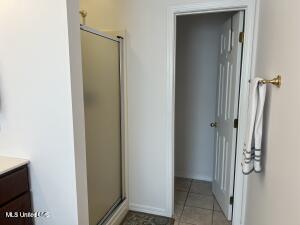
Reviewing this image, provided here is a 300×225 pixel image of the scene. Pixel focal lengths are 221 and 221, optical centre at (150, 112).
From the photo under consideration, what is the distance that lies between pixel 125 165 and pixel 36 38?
1556 millimetres

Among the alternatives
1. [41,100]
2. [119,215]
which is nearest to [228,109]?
[119,215]

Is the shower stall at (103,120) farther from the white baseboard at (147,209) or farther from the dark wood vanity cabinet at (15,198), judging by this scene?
the dark wood vanity cabinet at (15,198)

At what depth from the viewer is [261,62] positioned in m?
1.68

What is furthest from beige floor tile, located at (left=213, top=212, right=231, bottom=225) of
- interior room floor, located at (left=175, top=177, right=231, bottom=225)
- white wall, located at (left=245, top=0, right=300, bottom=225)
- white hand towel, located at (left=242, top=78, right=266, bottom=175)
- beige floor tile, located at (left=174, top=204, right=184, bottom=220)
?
white hand towel, located at (left=242, top=78, right=266, bottom=175)

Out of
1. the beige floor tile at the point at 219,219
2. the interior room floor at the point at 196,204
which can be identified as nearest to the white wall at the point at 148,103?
the interior room floor at the point at 196,204

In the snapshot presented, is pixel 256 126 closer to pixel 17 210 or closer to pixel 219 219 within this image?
pixel 219 219

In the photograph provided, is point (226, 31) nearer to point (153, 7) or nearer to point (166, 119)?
point (153, 7)

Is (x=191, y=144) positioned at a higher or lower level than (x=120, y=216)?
higher

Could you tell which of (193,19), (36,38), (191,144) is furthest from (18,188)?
(193,19)

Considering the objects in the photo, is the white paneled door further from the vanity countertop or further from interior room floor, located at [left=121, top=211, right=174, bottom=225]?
the vanity countertop

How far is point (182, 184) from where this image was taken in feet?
10.4

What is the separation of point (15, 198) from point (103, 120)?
34.9 inches

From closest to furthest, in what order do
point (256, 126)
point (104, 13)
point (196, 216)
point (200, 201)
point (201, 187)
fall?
1. point (256, 126)
2. point (104, 13)
3. point (196, 216)
4. point (200, 201)
5. point (201, 187)

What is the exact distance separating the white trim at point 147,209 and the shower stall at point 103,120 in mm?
177
